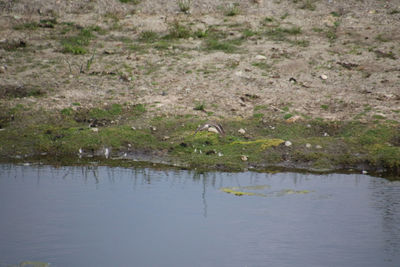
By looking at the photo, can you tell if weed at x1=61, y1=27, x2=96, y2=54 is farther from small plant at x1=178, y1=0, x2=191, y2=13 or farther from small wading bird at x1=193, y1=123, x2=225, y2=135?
small wading bird at x1=193, y1=123, x2=225, y2=135

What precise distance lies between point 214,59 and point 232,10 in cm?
265

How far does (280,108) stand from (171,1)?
5848 millimetres

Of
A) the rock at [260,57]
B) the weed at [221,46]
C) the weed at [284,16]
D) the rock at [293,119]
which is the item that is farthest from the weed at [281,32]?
the rock at [293,119]

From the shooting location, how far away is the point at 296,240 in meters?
5.14

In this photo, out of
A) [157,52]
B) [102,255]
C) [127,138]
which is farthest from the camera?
[157,52]

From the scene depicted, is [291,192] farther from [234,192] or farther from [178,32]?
[178,32]

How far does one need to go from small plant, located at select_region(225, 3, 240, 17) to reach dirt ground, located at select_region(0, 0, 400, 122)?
0.08 feet

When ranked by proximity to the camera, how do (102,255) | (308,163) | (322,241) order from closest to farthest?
1. (102,255)
2. (322,241)
3. (308,163)

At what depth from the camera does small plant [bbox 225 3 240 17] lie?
13966 mm

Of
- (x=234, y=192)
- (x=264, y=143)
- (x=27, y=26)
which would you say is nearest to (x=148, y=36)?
(x=27, y=26)

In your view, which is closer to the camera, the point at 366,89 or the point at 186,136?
the point at 186,136

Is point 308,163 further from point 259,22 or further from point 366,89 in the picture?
point 259,22

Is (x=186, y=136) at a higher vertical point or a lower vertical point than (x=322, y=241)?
higher

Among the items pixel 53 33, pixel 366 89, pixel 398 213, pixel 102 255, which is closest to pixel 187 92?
pixel 366 89
